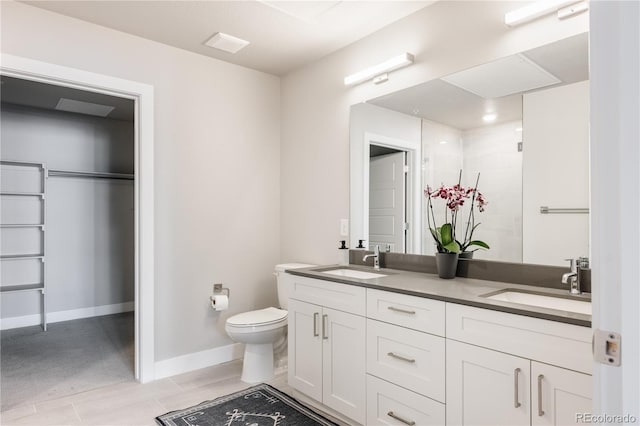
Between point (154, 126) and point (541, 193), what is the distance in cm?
257

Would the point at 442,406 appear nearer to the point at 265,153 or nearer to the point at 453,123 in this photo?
the point at 453,123

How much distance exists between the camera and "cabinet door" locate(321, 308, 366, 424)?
2146mm

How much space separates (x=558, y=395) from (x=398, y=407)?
757 mm

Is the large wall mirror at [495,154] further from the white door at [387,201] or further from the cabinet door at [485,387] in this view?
the cabinet door at [485,387]

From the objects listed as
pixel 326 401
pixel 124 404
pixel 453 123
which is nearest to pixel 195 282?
pixel 124 404

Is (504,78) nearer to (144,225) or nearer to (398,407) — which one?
(398,407)

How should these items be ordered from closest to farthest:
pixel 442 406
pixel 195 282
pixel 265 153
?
pixel 442 406
pixel 195 282
pixel 265 153

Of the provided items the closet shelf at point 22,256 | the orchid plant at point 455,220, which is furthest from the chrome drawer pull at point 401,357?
the closet shelf at point 22,256

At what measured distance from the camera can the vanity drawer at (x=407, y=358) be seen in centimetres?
178

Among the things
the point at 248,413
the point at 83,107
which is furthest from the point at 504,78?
the point at 83,107

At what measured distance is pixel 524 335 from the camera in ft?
4.94

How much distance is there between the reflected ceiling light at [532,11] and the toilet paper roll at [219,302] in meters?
2.63

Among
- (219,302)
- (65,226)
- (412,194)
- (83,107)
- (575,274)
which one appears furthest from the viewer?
(65,226)

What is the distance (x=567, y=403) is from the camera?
1393 mm
